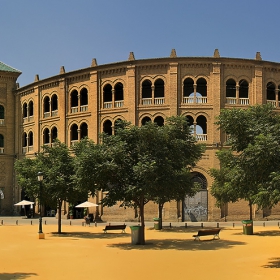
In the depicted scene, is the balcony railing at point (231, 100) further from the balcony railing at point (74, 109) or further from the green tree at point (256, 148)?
the green tree at point (256, 148)

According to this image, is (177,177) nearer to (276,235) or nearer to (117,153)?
(117,153)

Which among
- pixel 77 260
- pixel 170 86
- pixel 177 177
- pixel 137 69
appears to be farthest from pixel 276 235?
pixel 137 69

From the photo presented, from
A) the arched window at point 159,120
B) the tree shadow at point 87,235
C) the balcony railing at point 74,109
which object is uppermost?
the balcony railing at point 74,109

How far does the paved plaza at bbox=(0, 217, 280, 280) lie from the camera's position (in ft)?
55.5

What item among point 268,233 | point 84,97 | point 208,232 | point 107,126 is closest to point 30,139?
point 84,97

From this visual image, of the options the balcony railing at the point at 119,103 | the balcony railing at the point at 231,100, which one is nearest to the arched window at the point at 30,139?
the balcony railing at the point at 119,103

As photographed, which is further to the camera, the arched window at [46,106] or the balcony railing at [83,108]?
the arched window at [46,106]

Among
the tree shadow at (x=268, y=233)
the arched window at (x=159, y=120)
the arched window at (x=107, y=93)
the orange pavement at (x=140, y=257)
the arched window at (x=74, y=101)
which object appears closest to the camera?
the orange pavement at (x=140, y=257)

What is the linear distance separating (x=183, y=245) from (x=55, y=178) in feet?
37.1

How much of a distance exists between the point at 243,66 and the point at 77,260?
31778 millimetres

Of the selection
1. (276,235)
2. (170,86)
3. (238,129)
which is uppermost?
(170,86)

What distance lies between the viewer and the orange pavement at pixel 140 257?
665 inches

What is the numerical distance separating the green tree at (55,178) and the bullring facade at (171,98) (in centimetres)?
1291

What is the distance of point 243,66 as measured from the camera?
4675 centimetres
